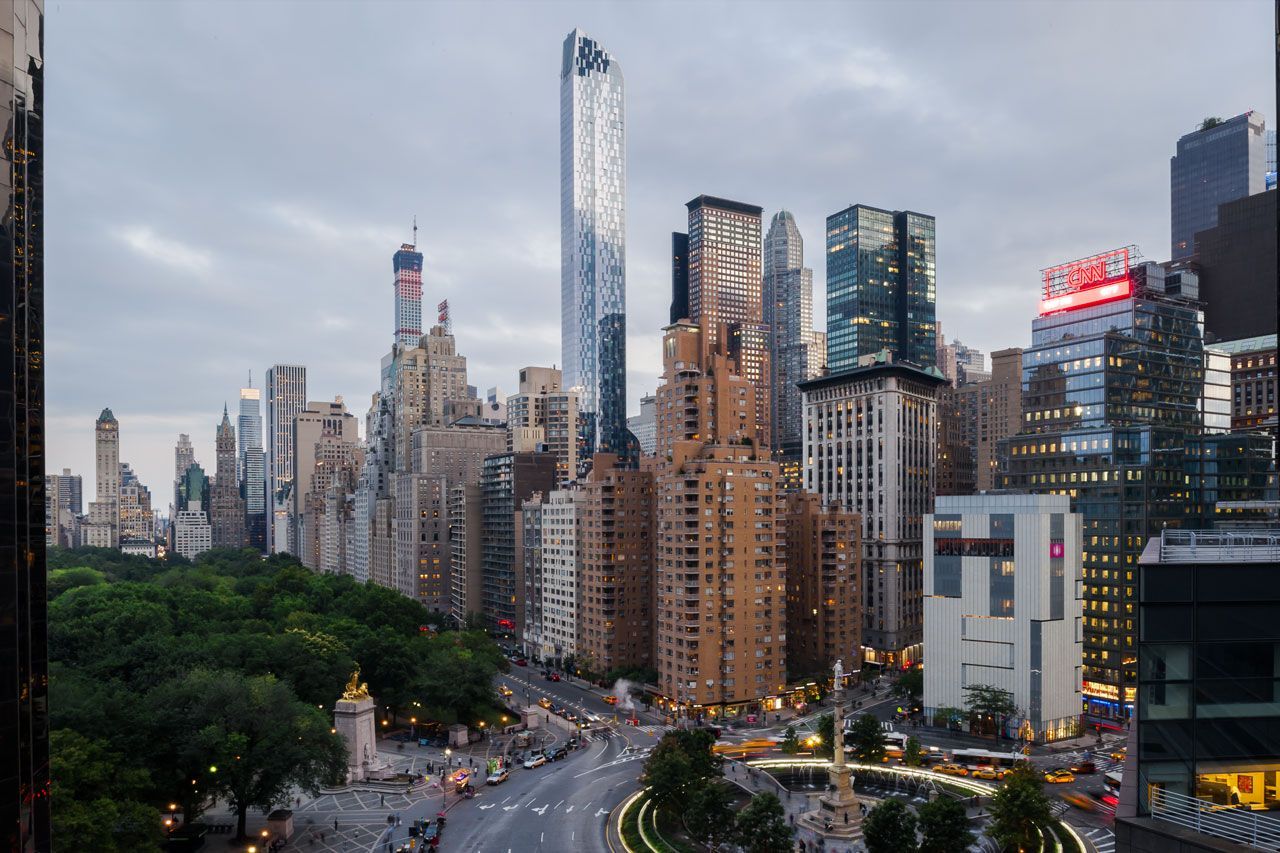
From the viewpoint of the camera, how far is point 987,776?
268 ft

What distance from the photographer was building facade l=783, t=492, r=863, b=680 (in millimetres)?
126188

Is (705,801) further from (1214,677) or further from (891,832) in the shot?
(1214,677)

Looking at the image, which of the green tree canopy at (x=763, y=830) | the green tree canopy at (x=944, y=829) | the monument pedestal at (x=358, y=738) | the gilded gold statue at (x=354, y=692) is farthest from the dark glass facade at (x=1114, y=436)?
the gilded gold statue at (x=354, y=692)

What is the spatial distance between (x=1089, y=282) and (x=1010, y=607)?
57.8 m

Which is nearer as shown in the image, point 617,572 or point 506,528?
point 617,572

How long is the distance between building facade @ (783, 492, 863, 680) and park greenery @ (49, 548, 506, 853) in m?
47.2

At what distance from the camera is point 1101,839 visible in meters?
65.1

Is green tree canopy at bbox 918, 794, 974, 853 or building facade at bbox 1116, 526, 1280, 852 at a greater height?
building facade at bbox 1116, 526, 1280, 852

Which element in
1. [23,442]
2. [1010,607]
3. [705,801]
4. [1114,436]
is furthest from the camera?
[1114,436]

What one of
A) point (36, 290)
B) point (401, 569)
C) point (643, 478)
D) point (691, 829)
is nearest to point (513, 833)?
point (691, 829)

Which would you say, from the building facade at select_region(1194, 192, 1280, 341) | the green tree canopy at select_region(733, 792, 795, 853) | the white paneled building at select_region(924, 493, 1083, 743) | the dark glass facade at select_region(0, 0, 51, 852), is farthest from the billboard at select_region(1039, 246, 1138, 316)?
the dark glass facade at select_region(0, 0, 51, 852)

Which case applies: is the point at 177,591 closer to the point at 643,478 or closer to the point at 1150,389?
A: the point at 643,478

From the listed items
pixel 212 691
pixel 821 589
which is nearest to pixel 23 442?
pixel 212 691

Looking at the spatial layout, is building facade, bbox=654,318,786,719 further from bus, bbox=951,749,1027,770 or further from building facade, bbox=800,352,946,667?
building facade, bbox=800,352,946,667
